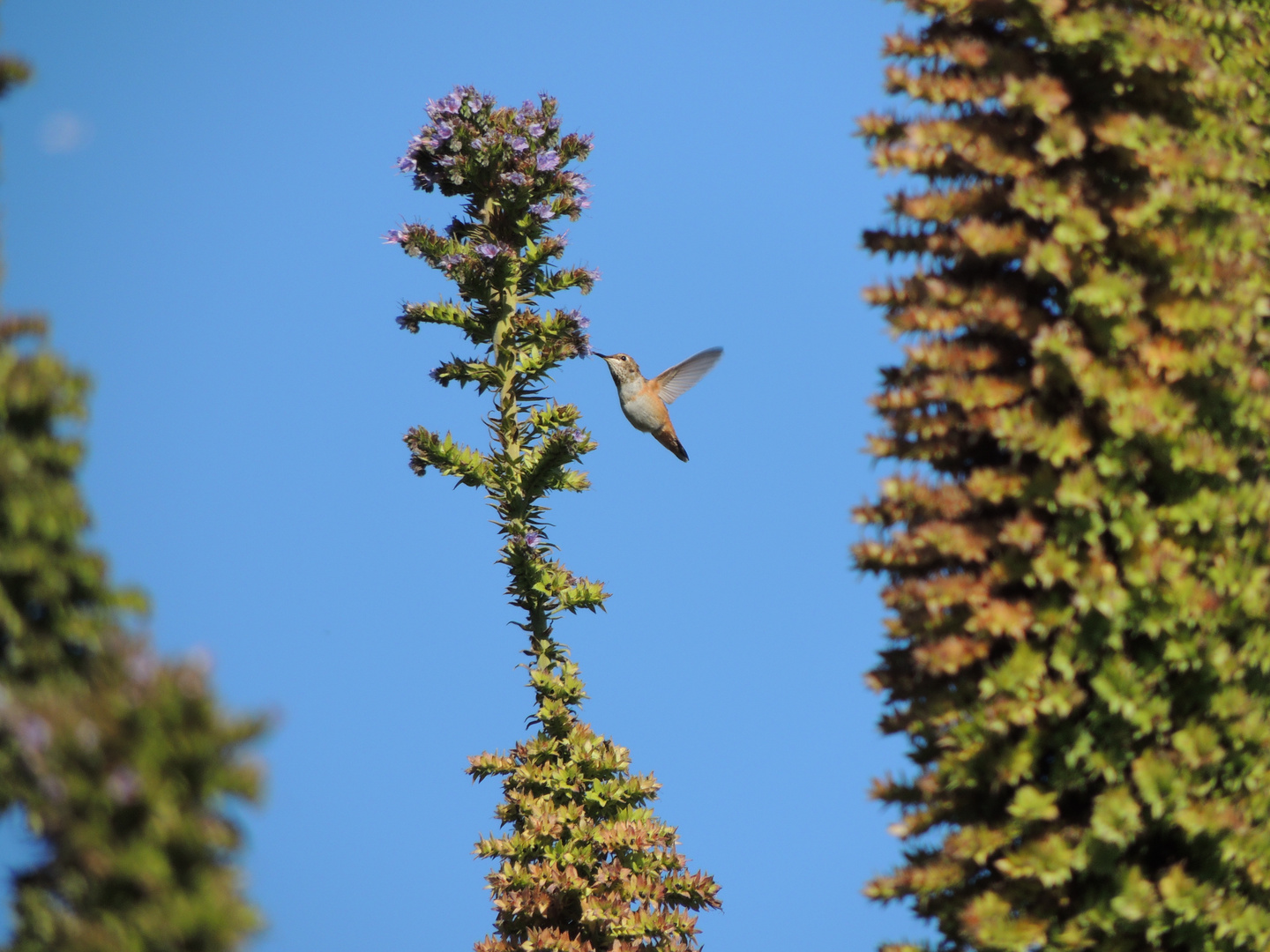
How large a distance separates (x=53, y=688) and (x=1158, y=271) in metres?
4.87

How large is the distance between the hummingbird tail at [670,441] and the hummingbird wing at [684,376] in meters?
0.32

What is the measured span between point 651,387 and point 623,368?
0.42m

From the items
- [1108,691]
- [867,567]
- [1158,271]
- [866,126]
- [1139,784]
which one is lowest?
[1139,784]

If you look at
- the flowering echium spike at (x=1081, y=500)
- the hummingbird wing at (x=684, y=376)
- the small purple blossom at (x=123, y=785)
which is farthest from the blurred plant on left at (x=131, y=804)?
the hummingbird wing at (x=684, y=376)

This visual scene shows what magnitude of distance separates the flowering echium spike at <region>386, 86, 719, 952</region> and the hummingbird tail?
465cm

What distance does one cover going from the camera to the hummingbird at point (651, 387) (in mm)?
13867

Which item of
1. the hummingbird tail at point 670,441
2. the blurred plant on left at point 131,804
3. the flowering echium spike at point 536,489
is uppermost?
the hummingbird tail at point 670,441

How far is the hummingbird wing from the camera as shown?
13.5m

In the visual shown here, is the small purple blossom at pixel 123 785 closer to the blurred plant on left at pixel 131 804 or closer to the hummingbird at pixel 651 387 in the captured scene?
the blurred plant on left at pixel 131 804

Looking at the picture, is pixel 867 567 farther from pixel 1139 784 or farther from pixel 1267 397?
pixel 1267 397

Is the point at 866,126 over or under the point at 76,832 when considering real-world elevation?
over

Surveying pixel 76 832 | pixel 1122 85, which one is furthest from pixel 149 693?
pixel 1122 85

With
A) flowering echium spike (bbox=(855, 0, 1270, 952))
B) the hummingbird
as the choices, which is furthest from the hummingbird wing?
flowering echium spike (bbox=(855, 0, 1270, 952))

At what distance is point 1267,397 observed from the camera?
18.7 feet
